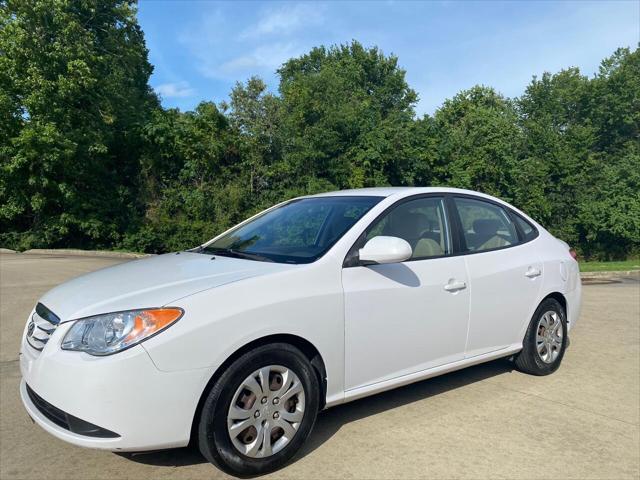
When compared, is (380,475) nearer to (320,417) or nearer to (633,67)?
(320,417)

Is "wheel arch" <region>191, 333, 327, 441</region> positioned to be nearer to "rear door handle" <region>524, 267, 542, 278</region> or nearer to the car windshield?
the car windshield

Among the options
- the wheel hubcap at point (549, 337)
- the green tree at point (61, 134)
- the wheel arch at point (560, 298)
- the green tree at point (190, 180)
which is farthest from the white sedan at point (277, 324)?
the green tree at point (190, 180)

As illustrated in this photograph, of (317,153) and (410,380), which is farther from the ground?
(317,153)

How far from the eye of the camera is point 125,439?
2.68 m

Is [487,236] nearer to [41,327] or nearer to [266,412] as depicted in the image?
[266,412]

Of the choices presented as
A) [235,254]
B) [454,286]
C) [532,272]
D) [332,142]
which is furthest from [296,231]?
[332,142]

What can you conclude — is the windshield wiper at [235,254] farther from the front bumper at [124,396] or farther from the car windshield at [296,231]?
the front bumper at [124,396]

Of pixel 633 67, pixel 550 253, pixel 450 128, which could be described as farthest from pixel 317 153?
pixel 633 67

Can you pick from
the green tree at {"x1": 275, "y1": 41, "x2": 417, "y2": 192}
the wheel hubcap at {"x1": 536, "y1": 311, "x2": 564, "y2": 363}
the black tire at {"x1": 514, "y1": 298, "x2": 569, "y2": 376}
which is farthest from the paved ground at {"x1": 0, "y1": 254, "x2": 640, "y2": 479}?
the green tree at {"x1": 275, "y1": 41, "x2": 417, "y2": 192}

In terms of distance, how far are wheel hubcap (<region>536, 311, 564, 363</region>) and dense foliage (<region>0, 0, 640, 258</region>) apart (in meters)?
18.0

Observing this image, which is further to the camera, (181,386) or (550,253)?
(550,253)

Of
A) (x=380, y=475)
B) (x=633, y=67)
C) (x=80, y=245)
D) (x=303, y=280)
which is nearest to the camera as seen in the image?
(x=380, y=475)

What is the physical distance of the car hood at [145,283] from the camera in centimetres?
285

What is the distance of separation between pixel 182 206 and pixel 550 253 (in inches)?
768
